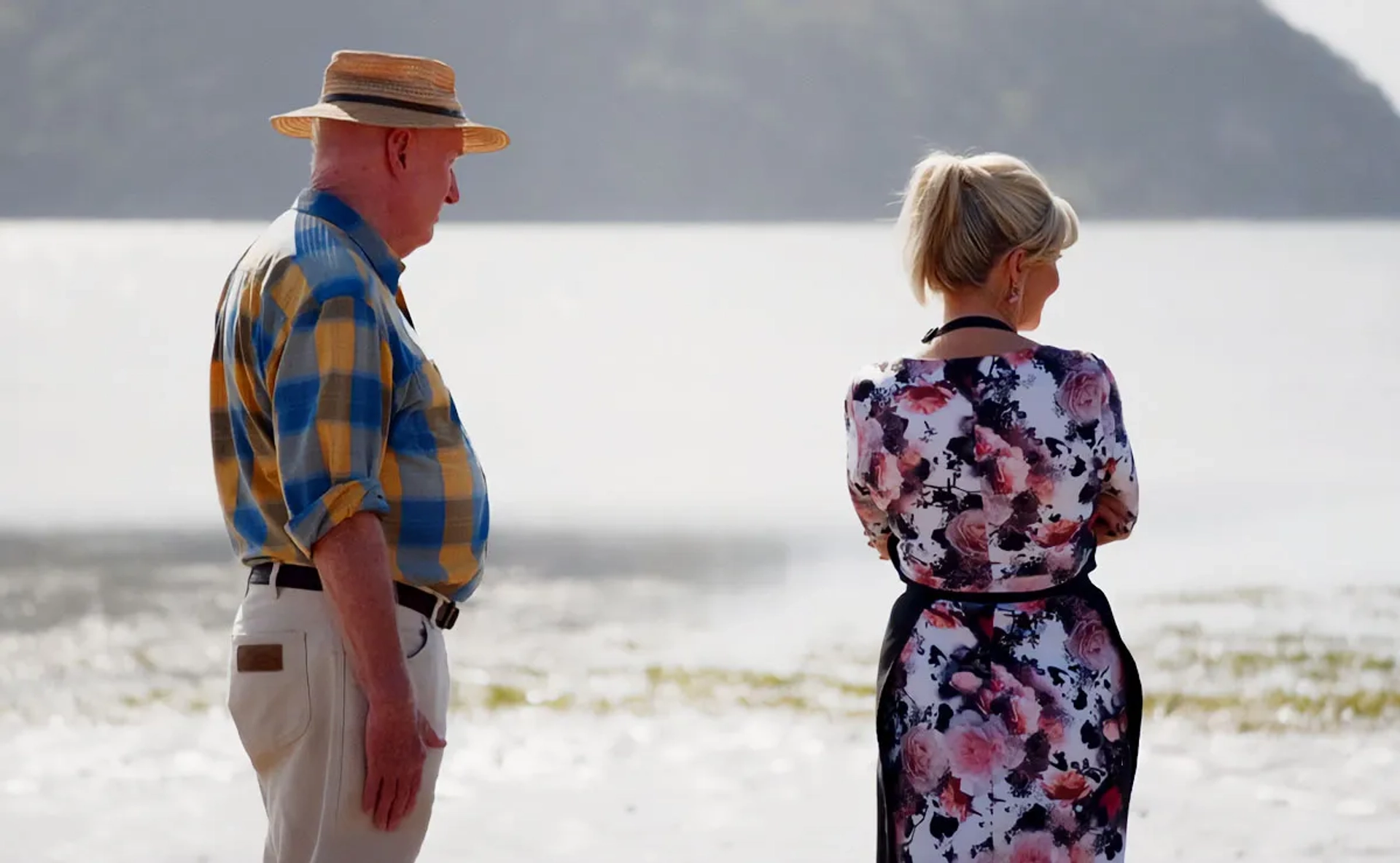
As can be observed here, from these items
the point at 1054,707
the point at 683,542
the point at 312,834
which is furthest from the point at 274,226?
the point at 683,542

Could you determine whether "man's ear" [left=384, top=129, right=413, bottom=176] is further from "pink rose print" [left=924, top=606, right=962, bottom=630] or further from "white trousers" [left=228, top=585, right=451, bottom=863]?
"pink rose print" [left=924, top=606, right=962, bottom=630]

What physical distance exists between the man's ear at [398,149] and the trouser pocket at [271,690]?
64 centimetres

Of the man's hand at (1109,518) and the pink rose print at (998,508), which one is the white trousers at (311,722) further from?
the man's hand at (1109,518)

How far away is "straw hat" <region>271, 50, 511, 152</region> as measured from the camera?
2.36 meters

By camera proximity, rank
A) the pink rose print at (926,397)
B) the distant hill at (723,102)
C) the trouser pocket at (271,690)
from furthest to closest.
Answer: the distant hill at (723,102) → the pink rose print at (926,397) → the trouser pocket at (271,690)

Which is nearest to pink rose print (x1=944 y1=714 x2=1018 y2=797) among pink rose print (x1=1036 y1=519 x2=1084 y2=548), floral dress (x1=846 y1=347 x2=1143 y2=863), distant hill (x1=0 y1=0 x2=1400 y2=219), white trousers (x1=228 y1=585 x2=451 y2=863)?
floral dress (x1=846 y1=347 x2=1143 y2=863)

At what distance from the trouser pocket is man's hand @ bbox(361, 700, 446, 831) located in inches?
3.8

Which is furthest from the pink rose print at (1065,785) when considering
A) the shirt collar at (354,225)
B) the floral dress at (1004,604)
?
the shirt collar at (354,225)

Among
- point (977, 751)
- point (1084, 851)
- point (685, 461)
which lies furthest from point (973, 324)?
point (685, 461)

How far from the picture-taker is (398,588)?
234cm

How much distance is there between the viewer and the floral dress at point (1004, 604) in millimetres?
2355

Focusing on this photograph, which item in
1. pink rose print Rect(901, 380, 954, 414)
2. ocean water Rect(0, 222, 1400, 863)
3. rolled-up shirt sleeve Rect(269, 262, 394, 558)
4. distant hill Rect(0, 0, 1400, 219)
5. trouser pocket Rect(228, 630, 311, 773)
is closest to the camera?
rolled-up shirt sleeve Rect(269, 262, 394, 558)

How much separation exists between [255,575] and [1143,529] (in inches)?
467

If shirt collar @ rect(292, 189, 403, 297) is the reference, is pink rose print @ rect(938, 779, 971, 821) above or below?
below
